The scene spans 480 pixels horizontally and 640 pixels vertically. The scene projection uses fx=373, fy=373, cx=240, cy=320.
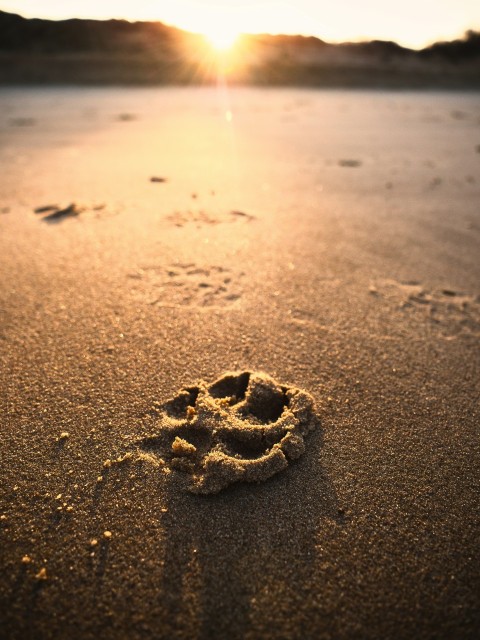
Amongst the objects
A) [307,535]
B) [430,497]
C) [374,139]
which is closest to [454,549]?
[430,497]

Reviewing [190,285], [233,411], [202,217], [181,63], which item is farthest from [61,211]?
[181,63]

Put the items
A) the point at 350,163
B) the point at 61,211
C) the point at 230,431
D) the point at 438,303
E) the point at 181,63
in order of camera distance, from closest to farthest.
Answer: the point at 230,431
the point at 438,303
the point at 61,211
the point at 350,163
the point at 181,63

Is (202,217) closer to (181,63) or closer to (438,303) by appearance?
(438,303)

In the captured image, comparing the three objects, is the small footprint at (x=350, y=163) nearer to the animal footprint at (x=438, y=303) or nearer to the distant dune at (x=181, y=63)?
the animal footprint at (x=438, y=303)

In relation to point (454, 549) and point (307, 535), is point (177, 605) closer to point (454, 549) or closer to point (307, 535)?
point (307, 535)

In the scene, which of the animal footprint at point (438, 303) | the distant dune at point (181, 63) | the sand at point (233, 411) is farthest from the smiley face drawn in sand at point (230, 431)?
the distant dune at point (181, 63)

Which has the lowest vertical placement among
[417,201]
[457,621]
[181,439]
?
[457,621]
